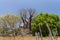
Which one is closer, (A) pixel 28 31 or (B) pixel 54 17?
(B) pixel 54 17

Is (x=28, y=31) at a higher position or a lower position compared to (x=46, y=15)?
lower

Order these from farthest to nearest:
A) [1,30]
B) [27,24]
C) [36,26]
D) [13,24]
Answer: [27,24] → [13,24] → [1,30] → [36,26]

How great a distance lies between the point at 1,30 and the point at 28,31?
4.60 meters

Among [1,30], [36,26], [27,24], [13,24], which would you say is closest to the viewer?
[36,26]

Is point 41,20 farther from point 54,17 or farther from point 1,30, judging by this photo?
point 1,30

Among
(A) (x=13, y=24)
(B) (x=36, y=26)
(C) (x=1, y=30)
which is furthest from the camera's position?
(A) (x=13, y=24)

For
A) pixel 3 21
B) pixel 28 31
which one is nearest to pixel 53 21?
pixel 28 31

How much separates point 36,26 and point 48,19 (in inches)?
67.9

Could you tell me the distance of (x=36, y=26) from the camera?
26.4 metres

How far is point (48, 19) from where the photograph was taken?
26812 mm

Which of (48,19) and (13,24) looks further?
(13,24)

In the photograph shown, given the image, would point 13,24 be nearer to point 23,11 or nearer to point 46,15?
point 23,11

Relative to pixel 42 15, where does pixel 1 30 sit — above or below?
below

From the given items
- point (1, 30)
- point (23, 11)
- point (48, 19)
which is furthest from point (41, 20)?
point (23, 11)
